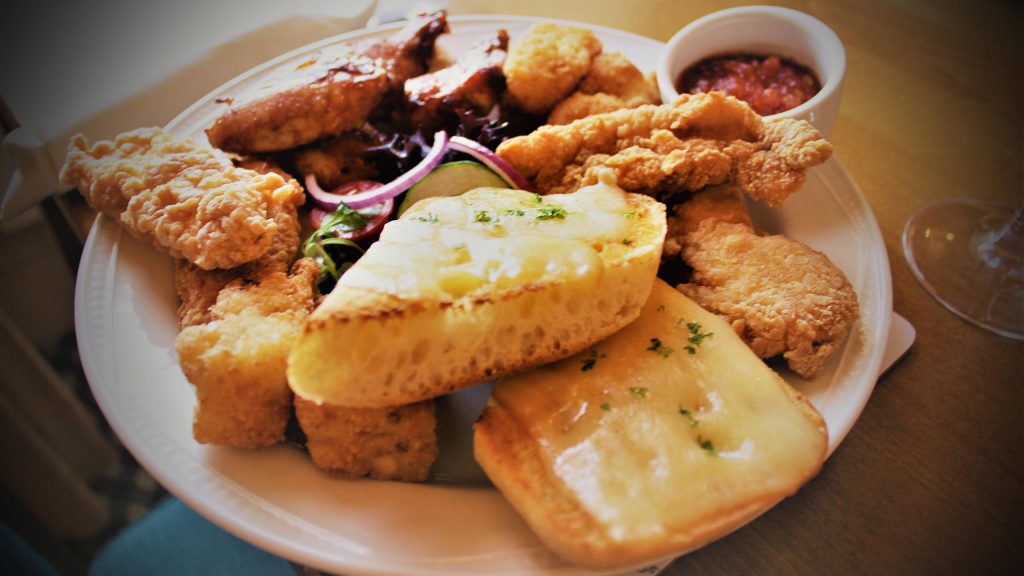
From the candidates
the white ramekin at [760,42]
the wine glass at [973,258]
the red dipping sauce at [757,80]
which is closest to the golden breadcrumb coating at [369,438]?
the white ramekin at [760,42]

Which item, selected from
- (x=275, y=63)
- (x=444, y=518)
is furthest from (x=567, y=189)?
(x=275, y=63)

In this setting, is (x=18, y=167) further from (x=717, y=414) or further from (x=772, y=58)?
(x=772, y=58)

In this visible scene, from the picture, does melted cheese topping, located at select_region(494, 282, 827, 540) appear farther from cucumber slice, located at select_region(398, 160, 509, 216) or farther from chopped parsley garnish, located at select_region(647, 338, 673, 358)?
cucumber slice, located at select_region(398, 160, 509, 216)

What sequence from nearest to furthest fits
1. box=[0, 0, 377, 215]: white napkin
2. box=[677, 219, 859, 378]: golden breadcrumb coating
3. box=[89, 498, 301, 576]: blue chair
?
box=[677, 219, 859, 378]: golden breadcrumb coating → box=[89, 498, 301, 576]: blue chair → box=[0, 0, 377, 215]: white napkin

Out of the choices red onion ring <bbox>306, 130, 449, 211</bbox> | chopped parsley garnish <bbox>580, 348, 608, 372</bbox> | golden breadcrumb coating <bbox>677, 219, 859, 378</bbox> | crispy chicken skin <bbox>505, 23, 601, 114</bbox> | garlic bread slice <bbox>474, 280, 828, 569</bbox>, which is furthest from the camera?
crispy chicken skin <bbox>505, 23, 601, 114</bbox>

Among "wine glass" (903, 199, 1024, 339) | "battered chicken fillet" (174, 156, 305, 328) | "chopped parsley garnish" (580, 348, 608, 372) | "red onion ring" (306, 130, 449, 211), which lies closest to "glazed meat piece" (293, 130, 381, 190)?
"red onion ring" (306, 130, 449, 211)

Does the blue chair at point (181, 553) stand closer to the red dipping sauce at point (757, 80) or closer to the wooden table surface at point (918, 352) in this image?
the wooden table surface at point (918, 352)
